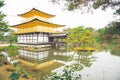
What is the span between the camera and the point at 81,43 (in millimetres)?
27781

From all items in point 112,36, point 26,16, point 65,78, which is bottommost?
point 65,78

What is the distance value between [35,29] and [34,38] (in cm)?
162

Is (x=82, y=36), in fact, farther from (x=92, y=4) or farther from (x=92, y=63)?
(x=92, y=4)

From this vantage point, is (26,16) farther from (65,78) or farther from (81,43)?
(65,78)

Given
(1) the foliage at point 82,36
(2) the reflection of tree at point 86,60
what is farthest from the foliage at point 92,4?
(1) the foliage at point 82,36

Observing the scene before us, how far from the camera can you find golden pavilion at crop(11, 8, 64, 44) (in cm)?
2761

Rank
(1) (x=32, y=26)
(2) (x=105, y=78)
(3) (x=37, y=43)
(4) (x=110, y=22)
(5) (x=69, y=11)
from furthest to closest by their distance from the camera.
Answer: (1) (x=32, y=26)
(3) (x=37, y=43)
(2) (x=105, y=78)
(4) (x=110, y=22)
(5) (x=69, y=11)

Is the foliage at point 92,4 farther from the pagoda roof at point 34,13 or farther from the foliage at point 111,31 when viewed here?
the pagoda roof at point 34,13

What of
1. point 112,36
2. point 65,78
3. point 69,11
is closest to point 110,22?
point 112,36

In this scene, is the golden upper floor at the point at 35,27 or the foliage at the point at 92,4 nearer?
the foliage at the point at 92,4

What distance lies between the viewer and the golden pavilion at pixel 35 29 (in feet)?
90.6

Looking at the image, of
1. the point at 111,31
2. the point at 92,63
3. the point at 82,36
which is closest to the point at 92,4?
the point at 111,31

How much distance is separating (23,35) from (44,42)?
176 inches

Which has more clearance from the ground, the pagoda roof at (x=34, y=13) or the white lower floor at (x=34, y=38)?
the pagoda roof at (x=34, y=13)
